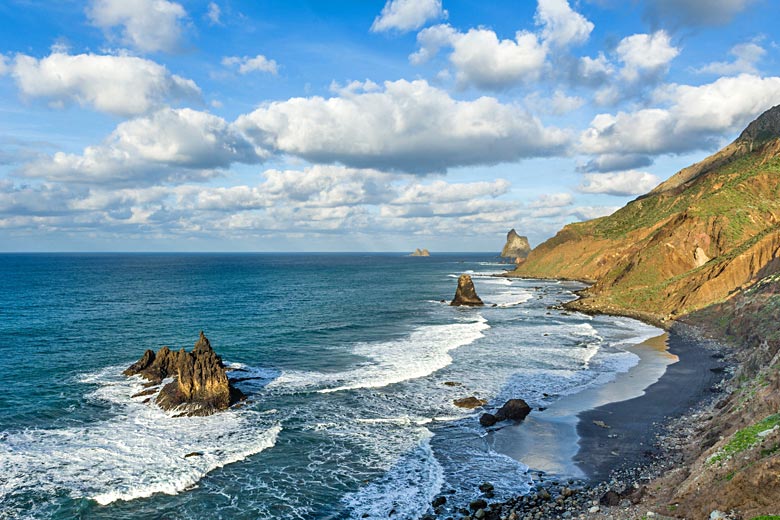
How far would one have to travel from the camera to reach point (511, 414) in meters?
29.4

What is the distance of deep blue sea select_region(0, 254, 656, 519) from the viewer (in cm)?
2092

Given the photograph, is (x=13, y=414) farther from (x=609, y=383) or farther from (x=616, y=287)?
(x=616, y=287)

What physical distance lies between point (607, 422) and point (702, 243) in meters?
61.0

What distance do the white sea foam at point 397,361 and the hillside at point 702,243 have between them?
95.5 feet

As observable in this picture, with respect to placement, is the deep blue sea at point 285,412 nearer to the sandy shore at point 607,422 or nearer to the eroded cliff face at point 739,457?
the sandy shore at point 607,422

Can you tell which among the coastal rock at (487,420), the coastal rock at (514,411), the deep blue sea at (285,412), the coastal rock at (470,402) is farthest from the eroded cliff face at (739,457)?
the coastal rock at (470,402)

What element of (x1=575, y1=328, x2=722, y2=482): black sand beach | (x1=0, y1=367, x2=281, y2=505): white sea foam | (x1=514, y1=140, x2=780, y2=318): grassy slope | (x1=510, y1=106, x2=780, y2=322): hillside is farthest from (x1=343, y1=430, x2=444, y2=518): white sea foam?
(x1=514, y1=140, x2=780, y2=318): grassy slope

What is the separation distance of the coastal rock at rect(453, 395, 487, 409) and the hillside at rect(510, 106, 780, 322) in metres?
43.9

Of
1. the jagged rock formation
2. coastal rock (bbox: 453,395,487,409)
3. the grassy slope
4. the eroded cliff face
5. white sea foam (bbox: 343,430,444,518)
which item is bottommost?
white sea foam (bbox: 343,430,444,518)

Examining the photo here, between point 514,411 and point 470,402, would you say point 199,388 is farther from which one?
point 514,411

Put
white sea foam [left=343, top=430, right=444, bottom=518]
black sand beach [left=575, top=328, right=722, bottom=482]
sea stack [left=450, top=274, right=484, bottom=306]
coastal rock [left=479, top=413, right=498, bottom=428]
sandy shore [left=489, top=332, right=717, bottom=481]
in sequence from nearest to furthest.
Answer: white sea foam [left=343, top=430, right=444, bottom=518], black sand beach [left=575, top=328, right=722, bottom=482], sandy shore [left=489, top=332, right=717, bottom=481], coastal rock [left=479, top=413, right=498, bottom=428], sea stack [left=450, top=274, right=484, bottom=306]

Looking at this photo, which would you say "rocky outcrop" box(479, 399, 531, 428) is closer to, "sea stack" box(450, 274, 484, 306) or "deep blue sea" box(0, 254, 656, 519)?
"deep blue sea" box(0, 254, 656, 519)

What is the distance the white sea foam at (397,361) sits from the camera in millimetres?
37156

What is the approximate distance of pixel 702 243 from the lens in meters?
75.6
